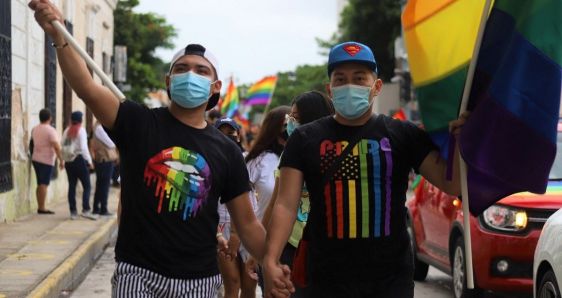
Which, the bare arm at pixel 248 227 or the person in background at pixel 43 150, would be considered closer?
the bare arm at pixel 248 227

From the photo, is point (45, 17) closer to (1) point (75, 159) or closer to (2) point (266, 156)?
(2) point (266, 156)

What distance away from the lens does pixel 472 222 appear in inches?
321

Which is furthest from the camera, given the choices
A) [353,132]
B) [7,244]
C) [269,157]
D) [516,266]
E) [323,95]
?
[7,244]

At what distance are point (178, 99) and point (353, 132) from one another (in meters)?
0.80

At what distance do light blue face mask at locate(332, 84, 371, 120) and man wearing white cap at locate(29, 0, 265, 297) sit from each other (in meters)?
0.55

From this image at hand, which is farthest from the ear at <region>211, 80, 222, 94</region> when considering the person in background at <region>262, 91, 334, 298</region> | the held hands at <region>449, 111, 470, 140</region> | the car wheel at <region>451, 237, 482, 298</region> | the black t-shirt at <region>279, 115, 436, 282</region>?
the car wheel at <region>451, 237, 482, 298</region>

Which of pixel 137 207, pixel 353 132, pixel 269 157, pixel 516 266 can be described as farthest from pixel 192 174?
pixel 516 266

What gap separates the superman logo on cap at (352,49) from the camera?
443 centimetres

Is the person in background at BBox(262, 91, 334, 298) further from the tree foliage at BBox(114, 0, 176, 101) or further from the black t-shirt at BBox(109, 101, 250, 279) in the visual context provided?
the tree foliage at BBox(114, 0, 176, 101)

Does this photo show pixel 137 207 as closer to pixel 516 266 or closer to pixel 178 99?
pixel 178 99

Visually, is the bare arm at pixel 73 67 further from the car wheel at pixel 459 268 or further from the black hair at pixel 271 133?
the car wheel at pixel 459 268

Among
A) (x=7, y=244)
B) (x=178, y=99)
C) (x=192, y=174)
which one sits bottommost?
(x=7, y=244)

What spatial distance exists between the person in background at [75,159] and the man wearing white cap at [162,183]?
38.3ft

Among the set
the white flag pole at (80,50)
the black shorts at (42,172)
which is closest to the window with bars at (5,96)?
the black shorts at (42,172)
